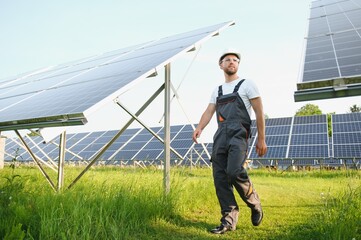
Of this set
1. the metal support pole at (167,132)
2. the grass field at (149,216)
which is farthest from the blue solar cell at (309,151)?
→ the metal support pole at (167,132)

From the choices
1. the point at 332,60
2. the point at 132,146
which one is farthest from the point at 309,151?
the point at 332,60

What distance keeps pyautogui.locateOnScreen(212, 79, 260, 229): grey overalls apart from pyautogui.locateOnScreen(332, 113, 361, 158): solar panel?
10925 millimetres

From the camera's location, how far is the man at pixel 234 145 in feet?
10.5

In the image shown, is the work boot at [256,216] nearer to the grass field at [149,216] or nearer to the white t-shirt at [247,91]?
the grass field at [149,216]

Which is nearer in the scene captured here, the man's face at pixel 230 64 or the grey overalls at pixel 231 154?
the grey overalls at pixel 231 154

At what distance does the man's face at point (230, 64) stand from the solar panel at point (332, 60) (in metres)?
0.72

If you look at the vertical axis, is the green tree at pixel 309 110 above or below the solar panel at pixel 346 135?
below

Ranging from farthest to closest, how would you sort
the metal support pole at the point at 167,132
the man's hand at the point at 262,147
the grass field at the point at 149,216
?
the metal support pole at the point at 167,132 < the man's hand at the point at 262,147 < the grass field at the point at 149,216

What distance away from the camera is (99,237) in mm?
2596

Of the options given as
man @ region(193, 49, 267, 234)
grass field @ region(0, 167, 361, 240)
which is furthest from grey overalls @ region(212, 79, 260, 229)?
grass field @ region(0, 167, 361, 240)

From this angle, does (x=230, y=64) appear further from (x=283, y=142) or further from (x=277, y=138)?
(x=277, y=138)

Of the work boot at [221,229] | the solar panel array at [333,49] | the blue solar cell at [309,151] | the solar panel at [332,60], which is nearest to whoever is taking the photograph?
the solar panel at [332,60]

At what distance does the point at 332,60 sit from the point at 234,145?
1492 mm

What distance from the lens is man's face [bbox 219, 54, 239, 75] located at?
3.58m
